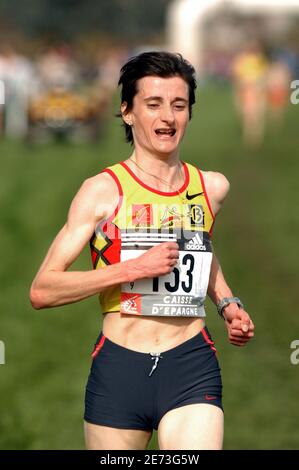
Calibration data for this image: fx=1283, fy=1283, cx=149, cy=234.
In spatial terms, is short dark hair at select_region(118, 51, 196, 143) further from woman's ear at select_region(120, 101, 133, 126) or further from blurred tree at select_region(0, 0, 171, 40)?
blurred tree at select_region(0, 0, 171, 40)

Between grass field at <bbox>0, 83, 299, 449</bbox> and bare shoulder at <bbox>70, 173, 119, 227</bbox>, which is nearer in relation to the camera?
bare shoulder at <bbox>70, 173, 119, 227</bbox>

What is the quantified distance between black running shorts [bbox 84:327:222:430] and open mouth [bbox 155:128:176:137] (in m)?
0.90

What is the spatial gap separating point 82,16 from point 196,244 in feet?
316

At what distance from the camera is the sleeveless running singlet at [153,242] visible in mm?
5457

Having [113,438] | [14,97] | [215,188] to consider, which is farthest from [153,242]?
[14,97]

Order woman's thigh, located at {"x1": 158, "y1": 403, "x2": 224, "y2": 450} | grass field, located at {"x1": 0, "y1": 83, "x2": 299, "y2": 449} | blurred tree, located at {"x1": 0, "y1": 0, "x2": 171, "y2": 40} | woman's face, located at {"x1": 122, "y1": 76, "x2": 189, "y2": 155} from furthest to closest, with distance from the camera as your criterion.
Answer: blurred tree, located at {"x1": 0, "y1": 0, "x2": 171, "y2": 40}
grass field, located at {"x1": 0, "y1": 83, "x2": 299, "y2": 449}
woman's face, located at {"x1": 122, "y1": 76, "x2": 189, "y2": 155}
woman's thigh, located at {"x1": 158, "y1": 403, "x2": 224, "y2": 450}

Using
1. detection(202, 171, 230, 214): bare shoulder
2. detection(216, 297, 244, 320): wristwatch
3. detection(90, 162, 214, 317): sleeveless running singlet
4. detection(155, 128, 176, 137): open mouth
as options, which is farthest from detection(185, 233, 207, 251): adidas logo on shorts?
detection(155, 128, 176, 137): open mouth

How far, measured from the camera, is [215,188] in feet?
18.8

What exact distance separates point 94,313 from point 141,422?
9.04 meters

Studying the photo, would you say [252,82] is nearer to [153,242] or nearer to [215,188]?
[215,188]

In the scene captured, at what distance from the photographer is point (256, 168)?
30.1 m

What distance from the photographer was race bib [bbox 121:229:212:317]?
17.9ft

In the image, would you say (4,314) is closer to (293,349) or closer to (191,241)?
(293,349)

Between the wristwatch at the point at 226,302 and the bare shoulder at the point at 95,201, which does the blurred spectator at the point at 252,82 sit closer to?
the wristwatch at the point at 226,302
